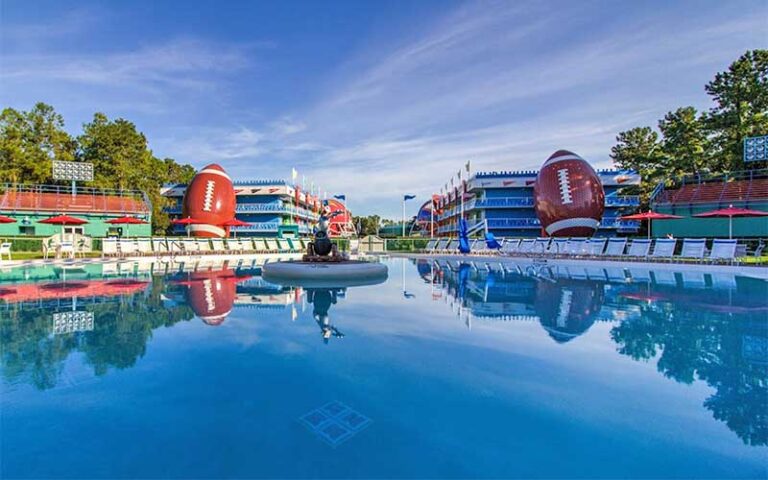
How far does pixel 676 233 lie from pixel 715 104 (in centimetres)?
741

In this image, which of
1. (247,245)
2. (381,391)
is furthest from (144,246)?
(381,391)

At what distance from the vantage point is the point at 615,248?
15.3m

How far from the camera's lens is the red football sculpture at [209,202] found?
26.9 metres

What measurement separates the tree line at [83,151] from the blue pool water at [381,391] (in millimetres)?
27476

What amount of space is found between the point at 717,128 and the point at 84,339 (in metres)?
26.9

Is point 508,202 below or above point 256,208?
above

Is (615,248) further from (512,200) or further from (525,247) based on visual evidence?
(512,200)

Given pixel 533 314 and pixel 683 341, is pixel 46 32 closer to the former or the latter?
pixel 533 314

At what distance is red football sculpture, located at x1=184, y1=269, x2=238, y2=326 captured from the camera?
219 inches

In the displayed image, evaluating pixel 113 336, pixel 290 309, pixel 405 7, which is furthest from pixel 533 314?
pixel 405 7

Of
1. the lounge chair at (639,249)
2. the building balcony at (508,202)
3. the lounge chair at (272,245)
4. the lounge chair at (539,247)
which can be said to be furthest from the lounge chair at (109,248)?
the building balcony at (508,202)

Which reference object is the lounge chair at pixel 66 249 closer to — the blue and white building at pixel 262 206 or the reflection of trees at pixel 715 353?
the blue and white building at pixel 262 206

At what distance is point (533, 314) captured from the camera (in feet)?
19.1

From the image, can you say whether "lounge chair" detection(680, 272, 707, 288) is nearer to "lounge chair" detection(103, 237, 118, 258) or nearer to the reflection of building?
the reflection of building
